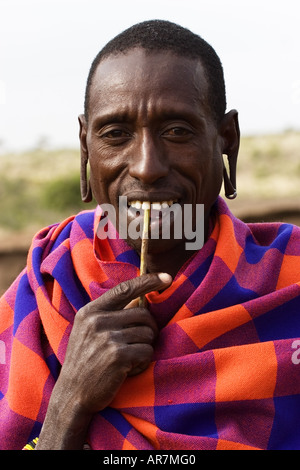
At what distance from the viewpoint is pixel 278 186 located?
22.6 metres

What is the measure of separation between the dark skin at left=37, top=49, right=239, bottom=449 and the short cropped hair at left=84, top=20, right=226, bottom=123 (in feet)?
0.11

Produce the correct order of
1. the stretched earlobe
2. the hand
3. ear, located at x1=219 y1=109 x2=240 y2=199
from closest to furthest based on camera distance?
1. the hand
2. ear, located at x1=219 y1=109 x2=240 y2=199
3. the stretched earlobe

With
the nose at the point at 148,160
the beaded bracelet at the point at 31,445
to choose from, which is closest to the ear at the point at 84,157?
the nose at the point at 148,160

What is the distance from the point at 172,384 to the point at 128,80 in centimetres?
100

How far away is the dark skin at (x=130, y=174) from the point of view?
2.20m

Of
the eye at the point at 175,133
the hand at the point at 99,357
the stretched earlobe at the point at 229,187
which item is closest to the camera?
the hand at the point at 99,357

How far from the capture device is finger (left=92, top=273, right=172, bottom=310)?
2.22 metres

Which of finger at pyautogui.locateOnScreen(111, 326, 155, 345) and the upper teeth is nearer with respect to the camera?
finger at pyautogui.locateOnScreen(111, 326, 155, 345)

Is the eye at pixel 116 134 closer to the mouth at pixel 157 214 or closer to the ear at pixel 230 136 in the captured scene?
the mouth at pixel 157 214

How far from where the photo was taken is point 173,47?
2.32 meters

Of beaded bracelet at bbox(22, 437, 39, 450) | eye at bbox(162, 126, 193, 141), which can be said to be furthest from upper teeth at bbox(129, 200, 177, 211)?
beaded bracelet at bbox(22, 437, 39, 450)

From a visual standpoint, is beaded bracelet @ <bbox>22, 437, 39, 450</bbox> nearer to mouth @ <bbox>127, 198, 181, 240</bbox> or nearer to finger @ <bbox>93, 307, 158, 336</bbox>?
finger @ <bbox>93, 307, 158, 336</bbox>
